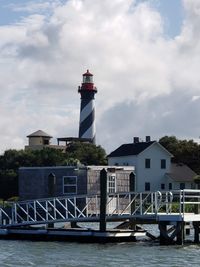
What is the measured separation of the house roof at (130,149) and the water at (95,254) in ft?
145

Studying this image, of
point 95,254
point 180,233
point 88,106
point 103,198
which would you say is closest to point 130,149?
point 88,106

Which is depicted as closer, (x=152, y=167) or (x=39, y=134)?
(x=152, y=167)

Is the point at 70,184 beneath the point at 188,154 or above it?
beneath

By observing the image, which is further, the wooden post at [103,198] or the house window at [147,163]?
the house window at [147,163]

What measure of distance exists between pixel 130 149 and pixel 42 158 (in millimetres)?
10191

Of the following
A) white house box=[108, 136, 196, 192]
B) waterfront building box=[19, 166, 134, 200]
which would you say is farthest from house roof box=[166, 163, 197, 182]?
waterfront building box=[19, 166, 134, 200]

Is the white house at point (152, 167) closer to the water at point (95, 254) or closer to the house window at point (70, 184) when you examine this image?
the house window at point (70, 184)

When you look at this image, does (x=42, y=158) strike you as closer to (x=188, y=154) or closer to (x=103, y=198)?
(x=188, y=154)

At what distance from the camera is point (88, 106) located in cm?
10381

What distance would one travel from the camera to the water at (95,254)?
99.9 feet

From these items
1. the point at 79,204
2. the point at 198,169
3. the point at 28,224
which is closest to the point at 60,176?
the point at 79,204

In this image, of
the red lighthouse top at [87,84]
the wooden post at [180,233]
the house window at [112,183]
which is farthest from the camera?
the red lighthouse top at [87,84]

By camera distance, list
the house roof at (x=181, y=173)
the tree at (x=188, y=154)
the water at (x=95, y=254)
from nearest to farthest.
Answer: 1. the water at (x=95, y=254)
2. the house roof at (x=181, y=173)
3. the tree at (x=188, y=154)

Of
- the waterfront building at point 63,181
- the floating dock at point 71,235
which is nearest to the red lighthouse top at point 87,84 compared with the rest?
the waterfront building at point 63,181
